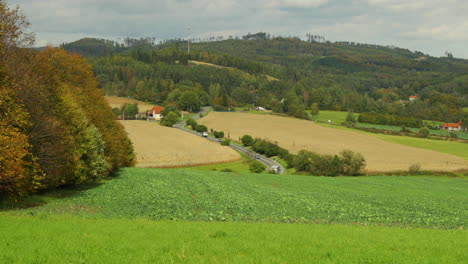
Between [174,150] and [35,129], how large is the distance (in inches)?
2502

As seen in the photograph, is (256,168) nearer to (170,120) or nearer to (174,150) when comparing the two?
(174,150)

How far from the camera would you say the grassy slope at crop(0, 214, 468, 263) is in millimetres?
11422

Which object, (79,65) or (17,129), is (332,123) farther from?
(17,129)

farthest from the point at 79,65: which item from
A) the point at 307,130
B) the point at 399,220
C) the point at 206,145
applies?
the point at 307,130

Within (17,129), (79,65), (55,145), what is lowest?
(55,145)

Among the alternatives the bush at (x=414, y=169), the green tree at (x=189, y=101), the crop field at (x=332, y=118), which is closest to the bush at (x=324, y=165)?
the bush at (x=414, y=169)

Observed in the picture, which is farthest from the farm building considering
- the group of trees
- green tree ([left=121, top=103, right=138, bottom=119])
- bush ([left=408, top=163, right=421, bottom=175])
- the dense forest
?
the dense forest

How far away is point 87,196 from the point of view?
30.4 meters

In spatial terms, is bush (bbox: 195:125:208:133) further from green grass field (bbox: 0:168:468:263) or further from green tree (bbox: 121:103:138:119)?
green grass field (bbox: 0:168:468:263)

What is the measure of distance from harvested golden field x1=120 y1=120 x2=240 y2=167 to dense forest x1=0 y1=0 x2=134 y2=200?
3738cm

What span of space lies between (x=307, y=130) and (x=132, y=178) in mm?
105504

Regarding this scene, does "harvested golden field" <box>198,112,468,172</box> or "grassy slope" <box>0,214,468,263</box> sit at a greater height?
"grassy slope" <box>0,214,468,263</box>

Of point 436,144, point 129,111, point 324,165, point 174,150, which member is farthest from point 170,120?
point 436,144

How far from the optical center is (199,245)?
43.5 ft
